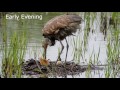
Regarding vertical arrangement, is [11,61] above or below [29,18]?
below

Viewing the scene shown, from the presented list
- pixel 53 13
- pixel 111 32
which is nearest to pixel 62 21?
pixel 53 13

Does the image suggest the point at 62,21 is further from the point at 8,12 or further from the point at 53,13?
the point at 8,12

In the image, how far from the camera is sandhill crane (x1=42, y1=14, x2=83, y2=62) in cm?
751

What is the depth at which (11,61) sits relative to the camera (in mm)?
7559

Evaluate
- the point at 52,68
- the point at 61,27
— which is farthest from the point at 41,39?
the point at 52,68

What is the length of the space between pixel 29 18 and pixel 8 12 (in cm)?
28

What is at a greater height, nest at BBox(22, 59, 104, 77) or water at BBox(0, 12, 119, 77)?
water at BBox(0, 12, 119, 77)

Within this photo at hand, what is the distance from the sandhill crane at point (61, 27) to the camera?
24.6 ft

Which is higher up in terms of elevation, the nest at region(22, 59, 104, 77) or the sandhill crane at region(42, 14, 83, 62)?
the sandhill crane at region(42, 14, 83, 62)

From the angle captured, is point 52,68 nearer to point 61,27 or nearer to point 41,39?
point 41,39

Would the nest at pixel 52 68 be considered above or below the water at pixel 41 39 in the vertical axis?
below

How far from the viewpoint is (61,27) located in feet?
24.7
